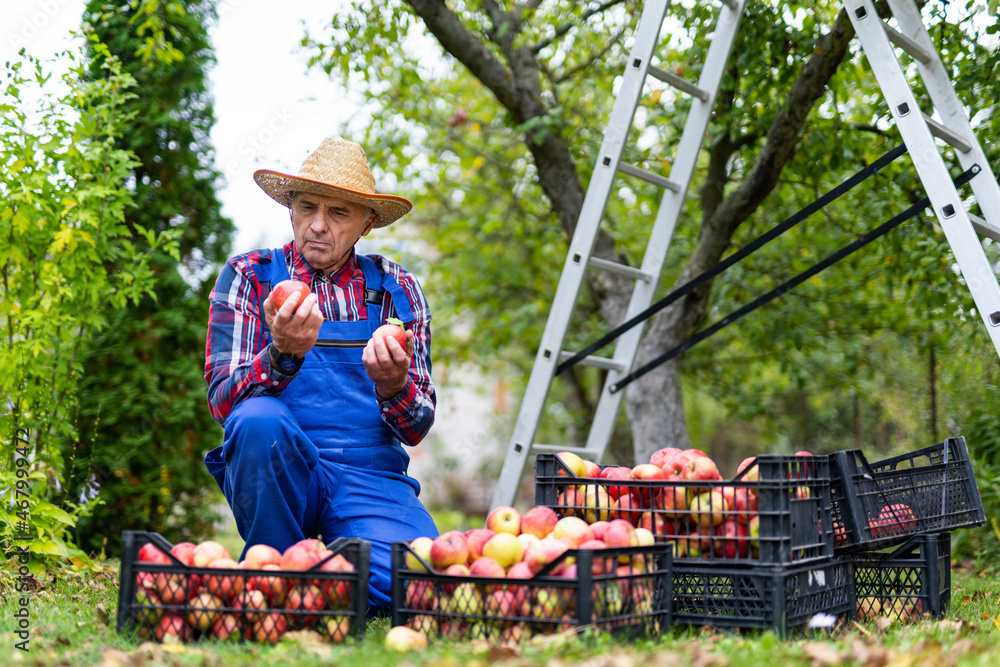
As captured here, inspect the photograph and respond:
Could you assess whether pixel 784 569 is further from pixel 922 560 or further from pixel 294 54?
pixel 294 54

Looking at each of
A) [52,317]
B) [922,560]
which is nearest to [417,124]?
[52,317]

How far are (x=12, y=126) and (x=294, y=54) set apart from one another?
3040 mm

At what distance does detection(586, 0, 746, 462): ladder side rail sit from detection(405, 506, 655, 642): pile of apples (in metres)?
1.71

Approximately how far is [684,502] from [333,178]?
5.08ft

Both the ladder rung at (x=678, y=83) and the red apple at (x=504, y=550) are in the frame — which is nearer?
the red apple at (x=504, y=550)

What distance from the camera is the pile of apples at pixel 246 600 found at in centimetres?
201

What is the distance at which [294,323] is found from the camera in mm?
2340

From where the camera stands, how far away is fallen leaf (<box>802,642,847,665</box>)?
67.2 inches

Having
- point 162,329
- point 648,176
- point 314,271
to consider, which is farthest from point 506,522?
point 162,329

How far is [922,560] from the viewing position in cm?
258

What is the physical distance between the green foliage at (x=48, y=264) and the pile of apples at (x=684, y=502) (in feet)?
6.39

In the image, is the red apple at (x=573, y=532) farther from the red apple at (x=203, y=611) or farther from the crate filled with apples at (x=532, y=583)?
the red apple at (x=203, y=611)

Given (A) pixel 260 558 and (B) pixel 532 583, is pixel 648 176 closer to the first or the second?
(B) pixel 532 583

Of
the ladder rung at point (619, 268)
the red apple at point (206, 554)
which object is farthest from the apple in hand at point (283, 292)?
the ladder rung at point (619, 268)
